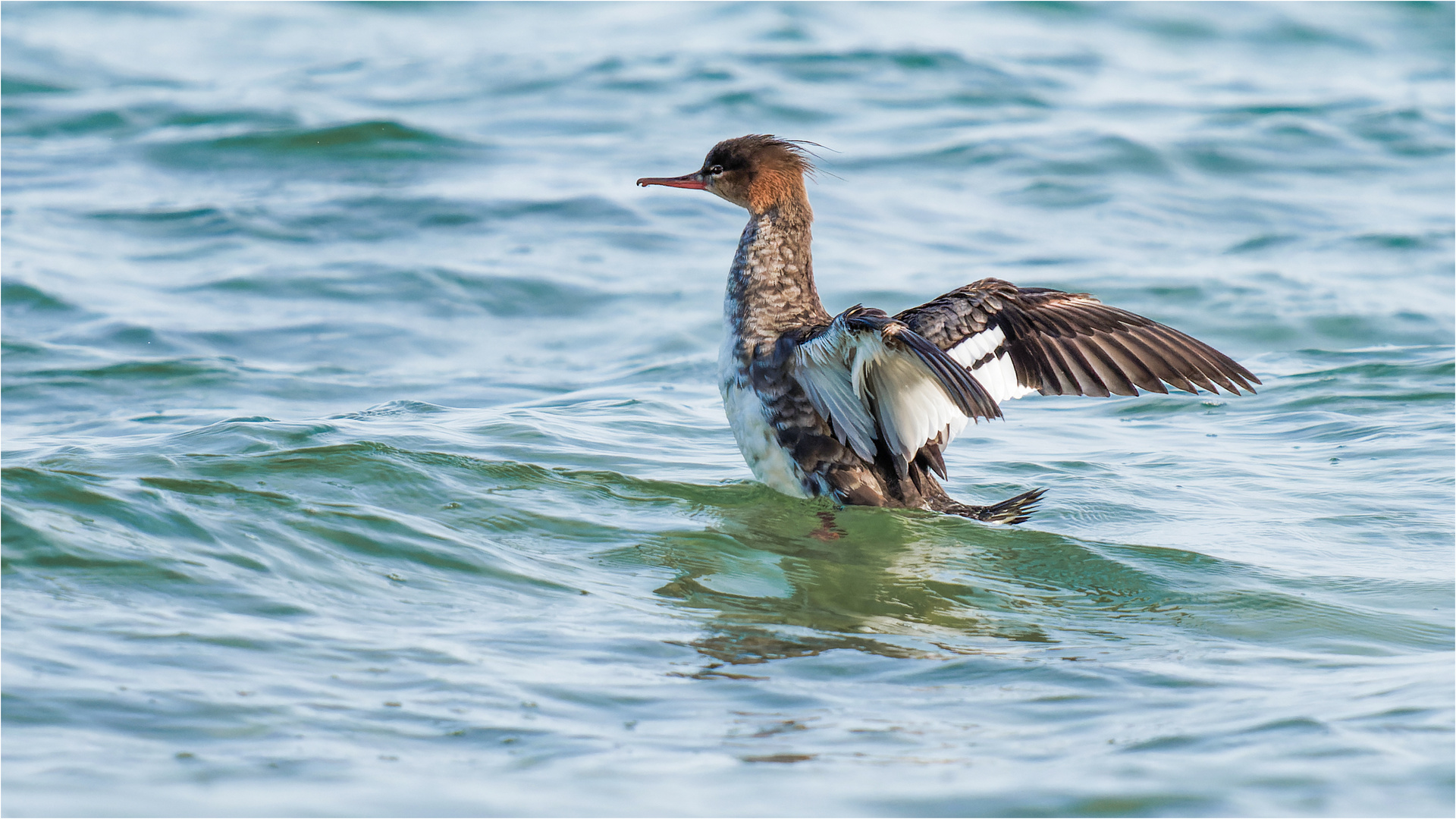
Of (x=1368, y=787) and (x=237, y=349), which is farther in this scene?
(x=237, y=349)

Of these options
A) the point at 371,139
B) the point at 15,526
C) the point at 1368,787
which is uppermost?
the point at 371,139

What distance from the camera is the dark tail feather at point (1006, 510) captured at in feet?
20.7

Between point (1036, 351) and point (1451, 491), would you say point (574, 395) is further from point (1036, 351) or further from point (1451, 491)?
point (1451, 491)

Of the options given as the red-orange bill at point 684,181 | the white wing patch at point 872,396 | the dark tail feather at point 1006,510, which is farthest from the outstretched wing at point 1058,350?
the red-orange bill at point 684,181

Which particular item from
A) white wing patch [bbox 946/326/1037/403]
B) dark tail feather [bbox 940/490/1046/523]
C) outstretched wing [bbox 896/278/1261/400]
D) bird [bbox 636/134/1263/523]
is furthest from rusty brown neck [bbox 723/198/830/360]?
dark tail feather [bbox 940/490/1046/523]

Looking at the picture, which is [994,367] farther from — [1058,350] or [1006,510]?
[1006,510]

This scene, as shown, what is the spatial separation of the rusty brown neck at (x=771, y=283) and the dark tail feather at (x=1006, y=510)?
1053 millimetres

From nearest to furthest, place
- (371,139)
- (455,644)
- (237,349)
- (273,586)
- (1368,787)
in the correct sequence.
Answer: (1368,787) < (455,644) < (273,586) < (237,349) < (371,139)

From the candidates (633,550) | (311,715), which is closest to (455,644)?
(311,715)

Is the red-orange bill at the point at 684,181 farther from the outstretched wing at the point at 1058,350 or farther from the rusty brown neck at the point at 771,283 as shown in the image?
the outstretched wing at the point at 1058,350

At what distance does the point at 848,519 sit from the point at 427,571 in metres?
1.89

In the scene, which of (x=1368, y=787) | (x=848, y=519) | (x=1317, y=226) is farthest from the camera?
(x=1317, y=226)

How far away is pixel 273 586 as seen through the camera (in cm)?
498

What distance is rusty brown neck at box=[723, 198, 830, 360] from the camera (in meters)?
6.45
